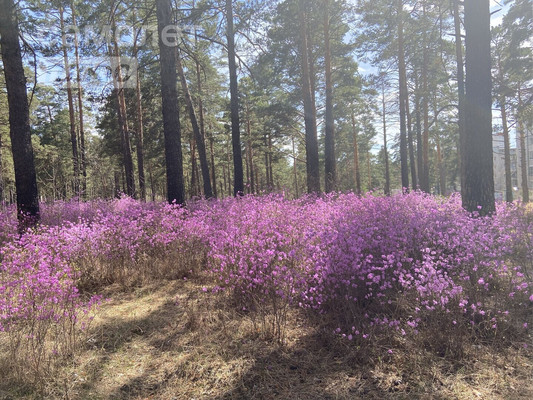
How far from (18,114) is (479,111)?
916 centimetres

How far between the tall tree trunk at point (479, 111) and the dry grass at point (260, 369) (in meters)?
3.71

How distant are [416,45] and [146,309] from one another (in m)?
17.0

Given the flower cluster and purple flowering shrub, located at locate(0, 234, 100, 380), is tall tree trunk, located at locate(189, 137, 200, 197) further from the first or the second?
purple flowering shrub, located at locate(0, 234, 100, 380)

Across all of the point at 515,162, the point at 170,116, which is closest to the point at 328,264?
the point at 170,116

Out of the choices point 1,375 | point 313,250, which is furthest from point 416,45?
point 1,375

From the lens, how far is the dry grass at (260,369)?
223 cm

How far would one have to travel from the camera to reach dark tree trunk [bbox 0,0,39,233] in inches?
253

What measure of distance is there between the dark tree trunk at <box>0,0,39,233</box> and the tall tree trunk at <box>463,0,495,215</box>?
8758 millimetres

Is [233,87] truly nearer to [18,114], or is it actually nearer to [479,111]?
[18,114]

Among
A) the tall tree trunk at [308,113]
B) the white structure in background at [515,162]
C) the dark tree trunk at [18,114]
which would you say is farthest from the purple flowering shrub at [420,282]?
the white structure in background at [515,162]

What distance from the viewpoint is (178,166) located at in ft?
24.6

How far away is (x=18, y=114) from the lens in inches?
253

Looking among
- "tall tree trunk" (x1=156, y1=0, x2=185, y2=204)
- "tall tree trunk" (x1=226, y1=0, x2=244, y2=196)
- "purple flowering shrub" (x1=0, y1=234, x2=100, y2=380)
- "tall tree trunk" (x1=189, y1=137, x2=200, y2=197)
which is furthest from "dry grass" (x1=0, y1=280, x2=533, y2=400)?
"tall tree trunk" (x1=189, y1=137, x2=200, y2=197)

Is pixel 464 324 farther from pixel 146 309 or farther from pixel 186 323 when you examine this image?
pixel 146 309
